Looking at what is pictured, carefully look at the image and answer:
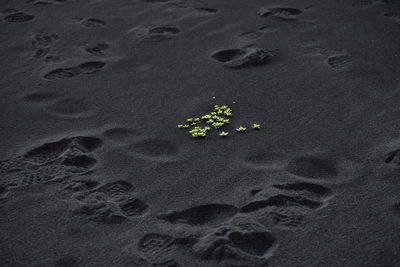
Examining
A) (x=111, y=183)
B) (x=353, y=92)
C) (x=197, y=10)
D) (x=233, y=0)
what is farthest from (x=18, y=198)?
(x=233, y=0)

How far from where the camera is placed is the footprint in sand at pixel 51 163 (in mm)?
2566

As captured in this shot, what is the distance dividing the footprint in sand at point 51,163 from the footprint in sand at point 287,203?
3.39 ft

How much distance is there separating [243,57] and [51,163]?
→ 5.84 ft

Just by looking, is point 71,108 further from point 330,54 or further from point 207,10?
point 330,54

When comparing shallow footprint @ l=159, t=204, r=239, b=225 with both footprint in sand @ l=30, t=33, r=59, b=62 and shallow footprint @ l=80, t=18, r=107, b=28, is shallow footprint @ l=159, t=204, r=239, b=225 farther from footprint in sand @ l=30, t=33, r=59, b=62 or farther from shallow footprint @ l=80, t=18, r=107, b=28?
shallow footprint @ l=80, t=18, r=107, b=28

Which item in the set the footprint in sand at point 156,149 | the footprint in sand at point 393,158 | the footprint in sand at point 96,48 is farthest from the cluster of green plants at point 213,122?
the footprint in sand at point 96,48

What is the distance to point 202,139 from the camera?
2.87 metres

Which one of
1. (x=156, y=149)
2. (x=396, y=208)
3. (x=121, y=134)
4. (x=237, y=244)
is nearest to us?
(x=237, y=244)

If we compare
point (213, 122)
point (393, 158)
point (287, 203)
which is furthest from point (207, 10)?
point (287, 203)

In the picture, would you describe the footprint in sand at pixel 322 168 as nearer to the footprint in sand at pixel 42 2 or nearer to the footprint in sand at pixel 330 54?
the footprint in sand at pixel 330 54

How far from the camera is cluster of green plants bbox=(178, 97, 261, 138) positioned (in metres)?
2.90

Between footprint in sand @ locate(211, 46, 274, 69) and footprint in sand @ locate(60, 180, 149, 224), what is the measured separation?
154 centimetres

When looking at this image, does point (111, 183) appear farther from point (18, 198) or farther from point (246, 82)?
point (246, 82)

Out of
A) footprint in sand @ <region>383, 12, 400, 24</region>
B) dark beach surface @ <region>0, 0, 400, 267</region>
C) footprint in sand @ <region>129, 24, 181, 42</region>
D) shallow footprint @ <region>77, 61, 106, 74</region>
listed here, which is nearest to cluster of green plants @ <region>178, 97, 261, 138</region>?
dark beach surface @ <region>0, 0, 400, 267</region>
